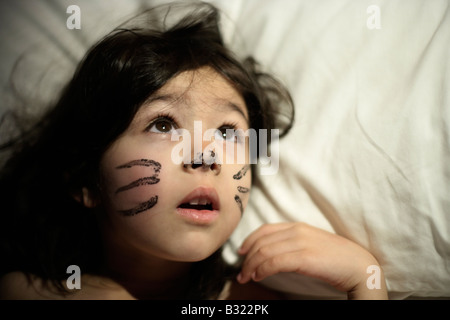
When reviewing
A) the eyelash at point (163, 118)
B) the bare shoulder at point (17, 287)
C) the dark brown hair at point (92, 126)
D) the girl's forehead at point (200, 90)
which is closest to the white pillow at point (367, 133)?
the dark brown hair at point (92, 126)

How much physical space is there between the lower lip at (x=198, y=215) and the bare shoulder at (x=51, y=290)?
39cm

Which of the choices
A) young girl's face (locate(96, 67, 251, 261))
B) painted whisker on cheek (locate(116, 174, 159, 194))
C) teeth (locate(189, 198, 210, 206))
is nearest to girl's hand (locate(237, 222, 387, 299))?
young girl's face (locate(96, 67, 251, 261))

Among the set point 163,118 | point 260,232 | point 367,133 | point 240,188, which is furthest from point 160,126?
point 367,133

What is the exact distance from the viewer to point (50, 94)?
40.8 inches

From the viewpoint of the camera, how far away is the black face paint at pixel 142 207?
0.71 meters

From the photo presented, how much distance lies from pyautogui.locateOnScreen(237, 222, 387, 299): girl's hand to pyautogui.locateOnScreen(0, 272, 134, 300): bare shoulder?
1.16ft

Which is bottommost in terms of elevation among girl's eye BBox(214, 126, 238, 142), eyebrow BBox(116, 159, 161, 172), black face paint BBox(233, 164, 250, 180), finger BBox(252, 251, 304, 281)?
finger BBox(252, 251, 304, 281)

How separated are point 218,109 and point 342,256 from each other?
1.55 ft

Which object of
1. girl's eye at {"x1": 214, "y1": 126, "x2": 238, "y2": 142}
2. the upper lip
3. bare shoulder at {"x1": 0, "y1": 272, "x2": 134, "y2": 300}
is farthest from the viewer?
bare shoulder at {"x1": 0, "y1": 272, "x2": 134, "y2": 300}

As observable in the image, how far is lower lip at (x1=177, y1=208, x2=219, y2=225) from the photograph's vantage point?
0.72m

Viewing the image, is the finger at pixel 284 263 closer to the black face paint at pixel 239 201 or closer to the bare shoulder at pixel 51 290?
the black face paint at pixel 239 201

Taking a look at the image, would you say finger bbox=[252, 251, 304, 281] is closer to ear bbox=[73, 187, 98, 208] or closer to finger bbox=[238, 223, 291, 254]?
finger bbox=[238, 223, 291, 254]

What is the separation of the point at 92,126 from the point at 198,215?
332 millimetres
